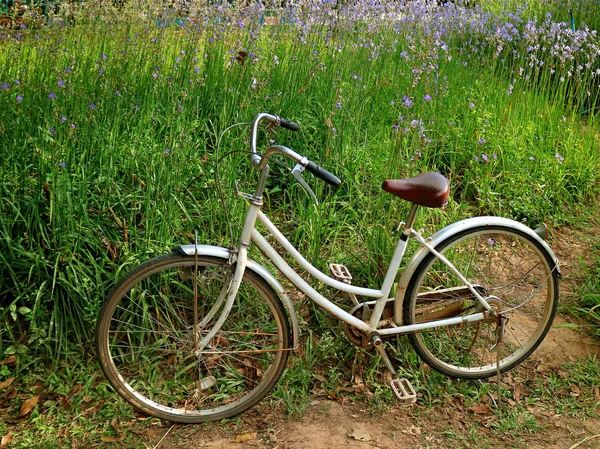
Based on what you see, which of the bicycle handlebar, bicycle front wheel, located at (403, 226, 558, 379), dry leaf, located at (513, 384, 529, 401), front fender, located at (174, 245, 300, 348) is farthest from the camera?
dry leaf, located at (513, 384, 529, 401)

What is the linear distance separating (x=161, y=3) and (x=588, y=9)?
5.60m

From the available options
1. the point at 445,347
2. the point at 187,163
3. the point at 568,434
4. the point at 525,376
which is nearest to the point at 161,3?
the point at 187,163

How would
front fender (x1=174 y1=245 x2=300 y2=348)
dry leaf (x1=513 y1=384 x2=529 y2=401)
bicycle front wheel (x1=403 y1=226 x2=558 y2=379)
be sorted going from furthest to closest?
dry leaf (x1=513 y1=384 x2=529 y2=401) → bicycle front wheel (x1=403 y1=226 x2=558 y2=379) → front fender (x1=174 y1=245 x2=300 y2=348)

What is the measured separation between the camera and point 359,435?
10.1ft

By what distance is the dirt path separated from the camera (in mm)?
3041

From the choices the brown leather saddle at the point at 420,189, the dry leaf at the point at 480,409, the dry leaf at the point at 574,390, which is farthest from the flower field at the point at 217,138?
the dry leaf at the point at 574,390

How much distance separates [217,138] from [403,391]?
2116 mm

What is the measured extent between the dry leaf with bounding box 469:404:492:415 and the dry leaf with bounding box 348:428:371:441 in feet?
1.99

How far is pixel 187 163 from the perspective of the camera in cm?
387

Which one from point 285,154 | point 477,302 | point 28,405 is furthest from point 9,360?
point 477,302

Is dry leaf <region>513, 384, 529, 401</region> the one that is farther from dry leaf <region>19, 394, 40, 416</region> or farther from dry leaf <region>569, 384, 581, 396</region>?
dry leaf <region>19, 394, 40, 416</region>

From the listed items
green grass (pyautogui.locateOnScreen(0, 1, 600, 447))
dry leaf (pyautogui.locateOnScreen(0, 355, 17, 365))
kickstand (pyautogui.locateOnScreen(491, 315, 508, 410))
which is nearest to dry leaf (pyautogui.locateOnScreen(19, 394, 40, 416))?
green grass (pyautogui.locateOnScreen(0, 1, 600, 447))

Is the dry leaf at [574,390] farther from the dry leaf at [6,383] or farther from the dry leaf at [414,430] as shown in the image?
the dry leaf at [6,383]

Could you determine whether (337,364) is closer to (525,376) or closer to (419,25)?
(525,376)
